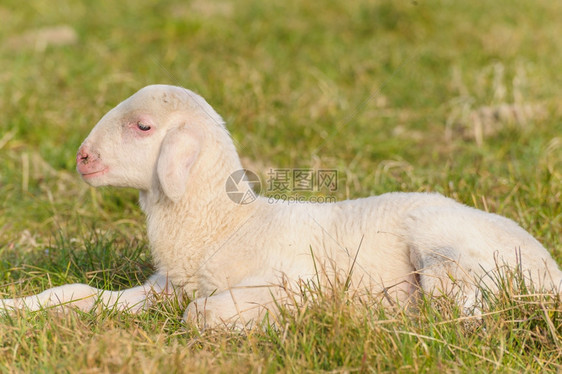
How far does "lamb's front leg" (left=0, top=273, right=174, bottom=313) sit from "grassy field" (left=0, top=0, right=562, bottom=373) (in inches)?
3.9

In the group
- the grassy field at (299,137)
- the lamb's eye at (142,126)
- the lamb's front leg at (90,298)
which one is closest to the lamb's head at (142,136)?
the lamb's eye at (142,126)

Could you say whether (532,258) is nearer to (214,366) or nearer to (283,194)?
(214,366)

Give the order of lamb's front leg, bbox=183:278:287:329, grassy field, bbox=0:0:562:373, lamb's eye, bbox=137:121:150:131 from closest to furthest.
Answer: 1. grassy field, bbox=0:0:562:373
2. lamb's front leg, bbox=183:278:287:329
3. lamb's eye, bbox=137:121:150:131

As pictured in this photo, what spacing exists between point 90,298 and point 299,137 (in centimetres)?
300

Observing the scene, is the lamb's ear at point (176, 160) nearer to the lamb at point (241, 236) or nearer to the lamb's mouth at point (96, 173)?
the lamb at point (241, 236)

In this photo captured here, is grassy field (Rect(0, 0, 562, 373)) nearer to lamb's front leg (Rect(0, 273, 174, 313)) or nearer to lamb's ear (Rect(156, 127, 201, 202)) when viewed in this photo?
lamb's front leg (Rect(0, 273, 174, 313))

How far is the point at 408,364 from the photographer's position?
259 cm

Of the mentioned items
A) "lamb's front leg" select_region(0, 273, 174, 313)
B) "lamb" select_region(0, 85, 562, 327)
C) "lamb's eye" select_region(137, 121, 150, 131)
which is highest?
"lamb's eye" select_region(137, 121, 150, 131)

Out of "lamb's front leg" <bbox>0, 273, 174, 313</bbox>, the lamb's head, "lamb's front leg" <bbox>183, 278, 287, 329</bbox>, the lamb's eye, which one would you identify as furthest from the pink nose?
"lamb's front leg" <bbox>183, 278, 287, 329</bbox>

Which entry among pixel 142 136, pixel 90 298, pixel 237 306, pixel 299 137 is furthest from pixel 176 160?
pixel 299 137

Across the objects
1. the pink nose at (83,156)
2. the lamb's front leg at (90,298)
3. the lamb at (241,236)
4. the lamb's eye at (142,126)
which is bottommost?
the lamb's front leg at (90,298)

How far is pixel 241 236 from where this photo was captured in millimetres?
3328

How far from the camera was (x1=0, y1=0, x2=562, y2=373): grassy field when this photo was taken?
2.71 m

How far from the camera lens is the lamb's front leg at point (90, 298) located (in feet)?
10.8
